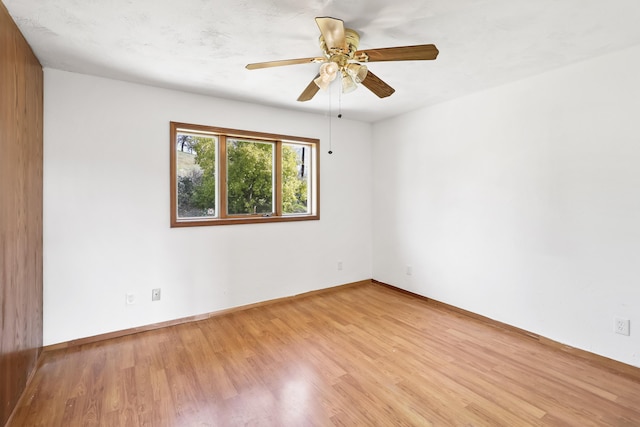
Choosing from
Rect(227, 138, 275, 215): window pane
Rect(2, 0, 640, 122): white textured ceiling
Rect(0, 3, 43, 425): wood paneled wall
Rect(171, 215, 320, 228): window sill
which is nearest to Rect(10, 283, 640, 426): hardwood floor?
Rect(0, 3, 43, 425): wood paneled wall

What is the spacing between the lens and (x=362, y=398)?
6.15 ft

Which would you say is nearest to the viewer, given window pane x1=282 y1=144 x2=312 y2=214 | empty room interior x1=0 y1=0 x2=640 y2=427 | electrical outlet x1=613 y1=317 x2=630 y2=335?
empty room interior x1=0 y1=0 x2=640 y2=427

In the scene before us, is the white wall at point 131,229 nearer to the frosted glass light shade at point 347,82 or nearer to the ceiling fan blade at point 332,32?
the frosted glass light shade at point 347,82

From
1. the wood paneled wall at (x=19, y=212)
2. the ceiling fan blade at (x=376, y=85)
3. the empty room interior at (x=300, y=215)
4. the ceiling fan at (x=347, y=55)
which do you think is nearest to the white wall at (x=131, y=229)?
the empty room interior at (x=300, y=215)

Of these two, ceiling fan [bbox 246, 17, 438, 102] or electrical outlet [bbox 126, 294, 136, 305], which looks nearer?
ceiling fan [bbox 246, 17, 438, 102]

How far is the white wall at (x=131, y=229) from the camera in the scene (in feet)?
8.13

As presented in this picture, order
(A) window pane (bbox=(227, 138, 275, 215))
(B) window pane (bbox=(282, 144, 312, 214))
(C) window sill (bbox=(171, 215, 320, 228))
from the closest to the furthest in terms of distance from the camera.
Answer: (C) window sill (bbox=(171, 215, 320, 228)) → (A) window pane (bbox=(227, 138, 275, 215)) → (B) window pane (bbox=(282, 144, 312, 214))

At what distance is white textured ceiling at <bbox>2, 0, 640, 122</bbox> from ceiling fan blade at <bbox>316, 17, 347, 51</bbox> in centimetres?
18

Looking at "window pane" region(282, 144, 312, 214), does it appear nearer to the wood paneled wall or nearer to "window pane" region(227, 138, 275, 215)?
"window pane" region(227, 138, 275, 215)

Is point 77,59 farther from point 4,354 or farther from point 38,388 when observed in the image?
point 38,388

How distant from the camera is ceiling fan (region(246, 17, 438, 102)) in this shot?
1.63 meters

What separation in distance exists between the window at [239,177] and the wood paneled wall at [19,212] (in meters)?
1.01

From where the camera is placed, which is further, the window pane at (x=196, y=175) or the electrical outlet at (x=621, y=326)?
the window pane at (x=196, y=175)

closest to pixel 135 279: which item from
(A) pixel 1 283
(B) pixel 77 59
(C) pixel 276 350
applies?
(A) pixel 1 283
